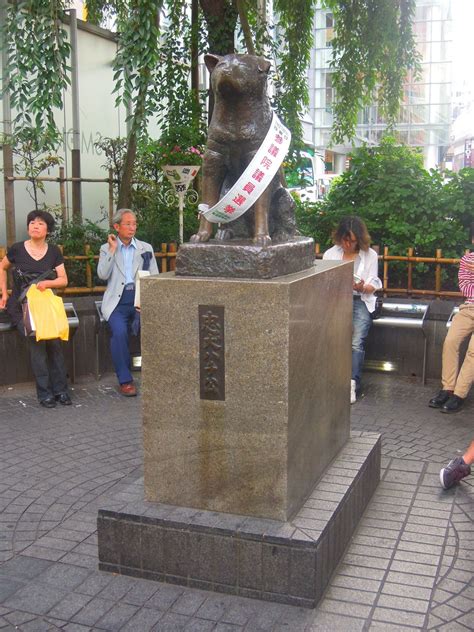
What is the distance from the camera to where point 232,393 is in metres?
3.83

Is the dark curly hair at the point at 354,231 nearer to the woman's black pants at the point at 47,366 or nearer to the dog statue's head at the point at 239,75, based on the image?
the woman's black pants at the point at 47,366

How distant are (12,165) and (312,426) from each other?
294 inches

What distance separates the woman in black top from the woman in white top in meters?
2.74

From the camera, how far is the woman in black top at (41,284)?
7191mm

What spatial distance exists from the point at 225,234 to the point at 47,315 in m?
3.23

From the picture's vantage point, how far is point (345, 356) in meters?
4.95

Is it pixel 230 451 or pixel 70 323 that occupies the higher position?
pixel 70 323

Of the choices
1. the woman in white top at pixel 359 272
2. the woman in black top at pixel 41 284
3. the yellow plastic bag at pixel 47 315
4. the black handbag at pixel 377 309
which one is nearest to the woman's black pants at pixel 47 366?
the woman in black top at pixel 41 284

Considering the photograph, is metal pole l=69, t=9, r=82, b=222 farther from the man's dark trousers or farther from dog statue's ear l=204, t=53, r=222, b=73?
dog statue's ear l=204, t=53, r=222, b=73

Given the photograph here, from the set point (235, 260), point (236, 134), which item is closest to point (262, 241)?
point (235, 260)

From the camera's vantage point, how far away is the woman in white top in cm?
750

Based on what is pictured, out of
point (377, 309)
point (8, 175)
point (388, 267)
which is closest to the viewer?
point (377, 309)

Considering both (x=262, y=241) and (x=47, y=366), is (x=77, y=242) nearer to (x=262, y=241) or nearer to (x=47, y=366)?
(x=47, y=366)

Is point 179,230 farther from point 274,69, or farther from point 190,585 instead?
point 190,585
